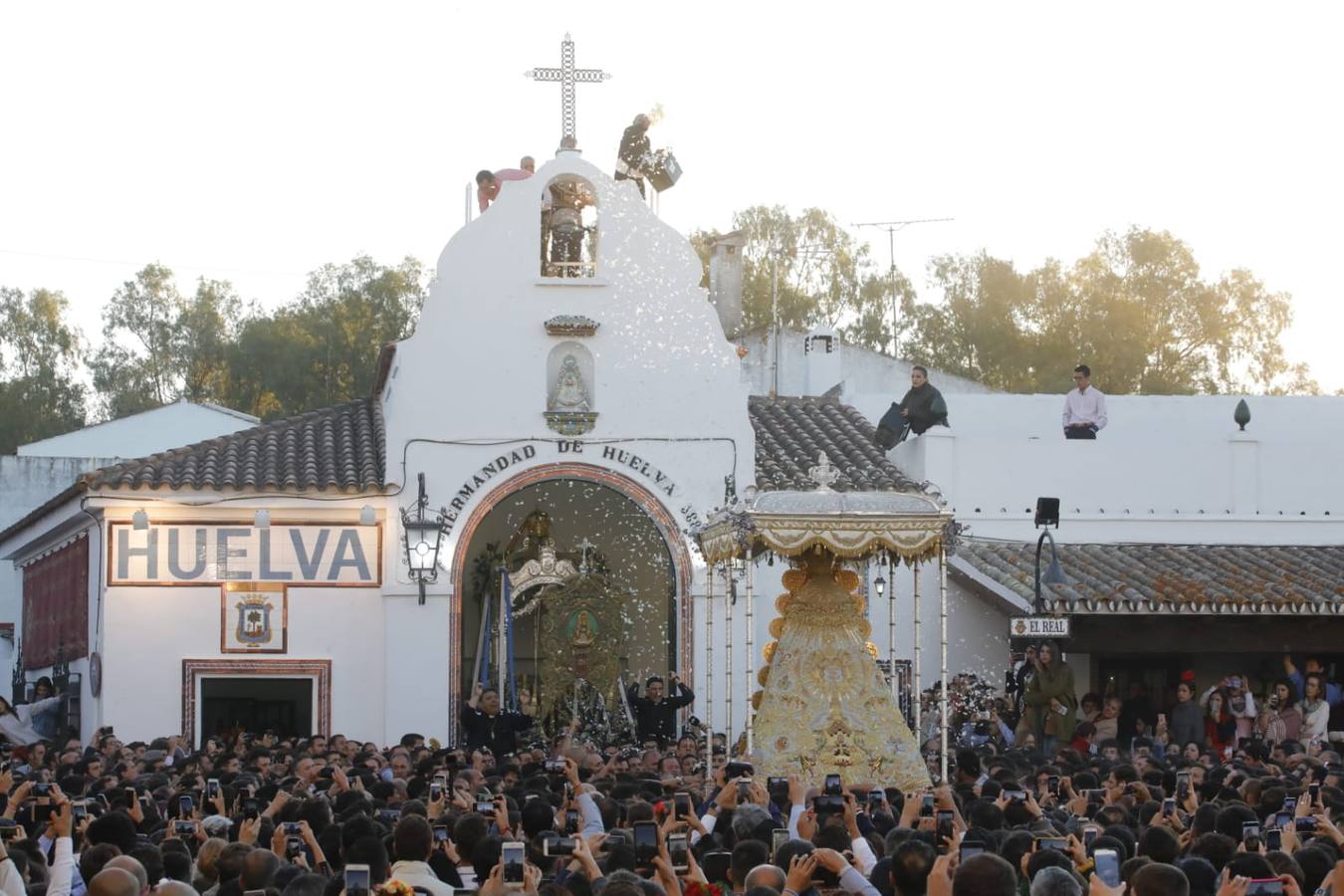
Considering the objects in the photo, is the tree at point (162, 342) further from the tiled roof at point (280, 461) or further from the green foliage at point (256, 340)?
the tiled roof at point (280, 461)

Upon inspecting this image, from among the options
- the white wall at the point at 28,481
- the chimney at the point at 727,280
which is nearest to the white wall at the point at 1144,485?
the chimney at the point at 727,280

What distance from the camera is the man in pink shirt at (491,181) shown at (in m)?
26.0

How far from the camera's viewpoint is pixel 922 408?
27.2 meters

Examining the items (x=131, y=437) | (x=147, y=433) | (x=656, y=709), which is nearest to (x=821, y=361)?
(x=147, y=433)

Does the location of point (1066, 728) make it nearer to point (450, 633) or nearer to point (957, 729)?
point (957, 729)

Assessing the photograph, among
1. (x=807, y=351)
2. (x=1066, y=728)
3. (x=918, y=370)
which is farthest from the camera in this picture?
(x=807, y=351)

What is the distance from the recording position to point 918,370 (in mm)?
27188

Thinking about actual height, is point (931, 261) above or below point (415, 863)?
above

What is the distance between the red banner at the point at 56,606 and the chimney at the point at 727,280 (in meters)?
11.7

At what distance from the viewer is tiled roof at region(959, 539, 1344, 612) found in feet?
79.1

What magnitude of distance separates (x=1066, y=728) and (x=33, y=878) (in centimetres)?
1396

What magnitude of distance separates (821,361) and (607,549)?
11.0m

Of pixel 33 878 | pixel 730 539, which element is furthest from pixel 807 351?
pixel 33 878

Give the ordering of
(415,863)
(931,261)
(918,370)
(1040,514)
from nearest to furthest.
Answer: (415,863) → (1040,514) → (918,370) → (931,261)
